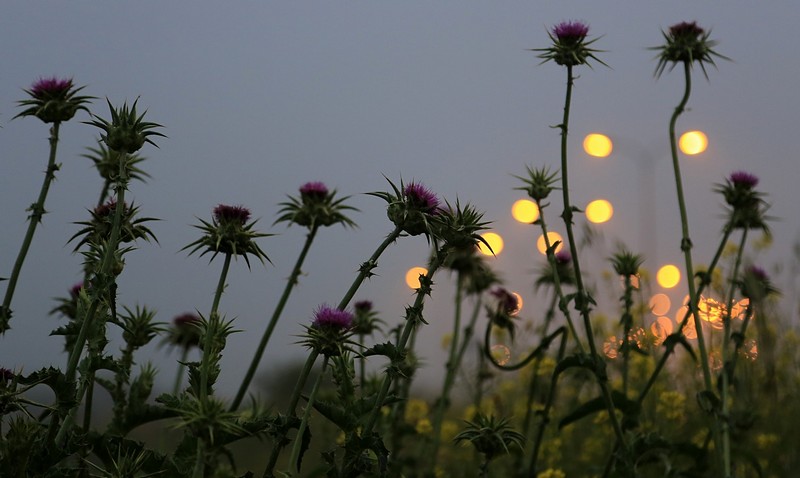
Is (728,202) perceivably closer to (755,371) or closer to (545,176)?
(545,176)

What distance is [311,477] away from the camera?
402 cm

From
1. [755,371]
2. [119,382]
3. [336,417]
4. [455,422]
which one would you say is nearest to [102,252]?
[119,382]

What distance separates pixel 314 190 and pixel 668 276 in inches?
245

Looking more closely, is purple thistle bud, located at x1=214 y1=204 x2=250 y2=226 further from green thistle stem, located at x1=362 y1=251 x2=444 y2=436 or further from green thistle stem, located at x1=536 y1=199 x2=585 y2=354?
green thistle stem, located at x1=536 y1=199 x2=585 y2=354

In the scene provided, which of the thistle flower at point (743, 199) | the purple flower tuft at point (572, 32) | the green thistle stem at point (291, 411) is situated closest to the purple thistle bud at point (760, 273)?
the thistle flower at point (743, 199)

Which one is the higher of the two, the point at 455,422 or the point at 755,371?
the point at 755,371

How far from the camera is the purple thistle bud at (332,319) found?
3428 mm

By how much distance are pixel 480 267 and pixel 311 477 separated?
2.96m

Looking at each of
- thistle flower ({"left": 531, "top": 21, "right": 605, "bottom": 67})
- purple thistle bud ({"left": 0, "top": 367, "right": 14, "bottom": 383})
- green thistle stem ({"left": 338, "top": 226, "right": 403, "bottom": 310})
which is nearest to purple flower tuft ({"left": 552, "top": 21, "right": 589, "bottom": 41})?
thistle flower ({"left": 531, "top": 21, "right": 605, "bottom": 67})

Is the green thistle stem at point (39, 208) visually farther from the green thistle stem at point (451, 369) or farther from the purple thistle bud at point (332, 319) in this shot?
the green thistle stem at point (451, 369)

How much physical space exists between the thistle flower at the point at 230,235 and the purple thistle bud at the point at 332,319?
0.39m

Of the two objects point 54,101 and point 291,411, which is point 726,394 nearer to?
point 291,411

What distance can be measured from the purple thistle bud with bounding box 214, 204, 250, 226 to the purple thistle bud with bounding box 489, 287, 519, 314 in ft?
10.7

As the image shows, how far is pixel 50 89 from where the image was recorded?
4.21 m
